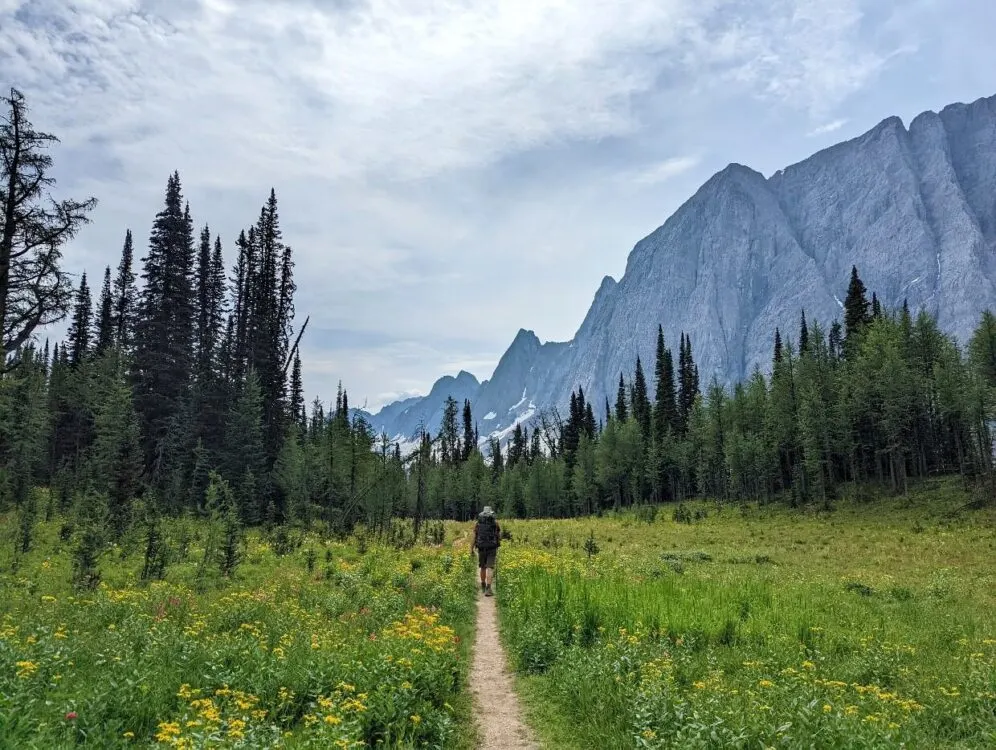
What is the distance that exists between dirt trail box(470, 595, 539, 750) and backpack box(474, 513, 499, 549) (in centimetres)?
473

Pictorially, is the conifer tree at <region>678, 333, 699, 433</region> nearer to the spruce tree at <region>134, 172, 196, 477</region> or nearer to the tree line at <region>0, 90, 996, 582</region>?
the tree line at <region>0, 90, 996, 582</region>

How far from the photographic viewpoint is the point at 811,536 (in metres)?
41.2

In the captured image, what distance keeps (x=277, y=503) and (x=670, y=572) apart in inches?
1166

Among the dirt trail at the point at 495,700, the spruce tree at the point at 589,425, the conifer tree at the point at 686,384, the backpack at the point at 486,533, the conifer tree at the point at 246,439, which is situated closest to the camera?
the dirt trail at the point at 495,700

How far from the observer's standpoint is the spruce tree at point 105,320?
62.2m

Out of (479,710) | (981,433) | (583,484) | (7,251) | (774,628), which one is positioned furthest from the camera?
(583,484)

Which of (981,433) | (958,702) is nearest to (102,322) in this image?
(958,702)

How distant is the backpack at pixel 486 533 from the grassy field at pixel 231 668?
240 cm

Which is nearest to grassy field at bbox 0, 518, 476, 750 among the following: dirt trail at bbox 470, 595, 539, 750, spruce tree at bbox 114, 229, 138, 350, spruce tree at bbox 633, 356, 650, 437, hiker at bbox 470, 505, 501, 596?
dirt trail at bbox 470, 595, 539, 750

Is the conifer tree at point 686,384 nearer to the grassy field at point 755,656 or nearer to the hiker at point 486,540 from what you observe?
the grassy field at point 755,656

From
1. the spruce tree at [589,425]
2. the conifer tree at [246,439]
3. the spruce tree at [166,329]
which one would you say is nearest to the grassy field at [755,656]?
the conifer tree at [246,439]

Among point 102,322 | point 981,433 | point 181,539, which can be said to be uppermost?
point 102,322

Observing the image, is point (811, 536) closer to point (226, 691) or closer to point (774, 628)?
point (774, 628)

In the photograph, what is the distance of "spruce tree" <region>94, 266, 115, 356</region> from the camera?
204ft
